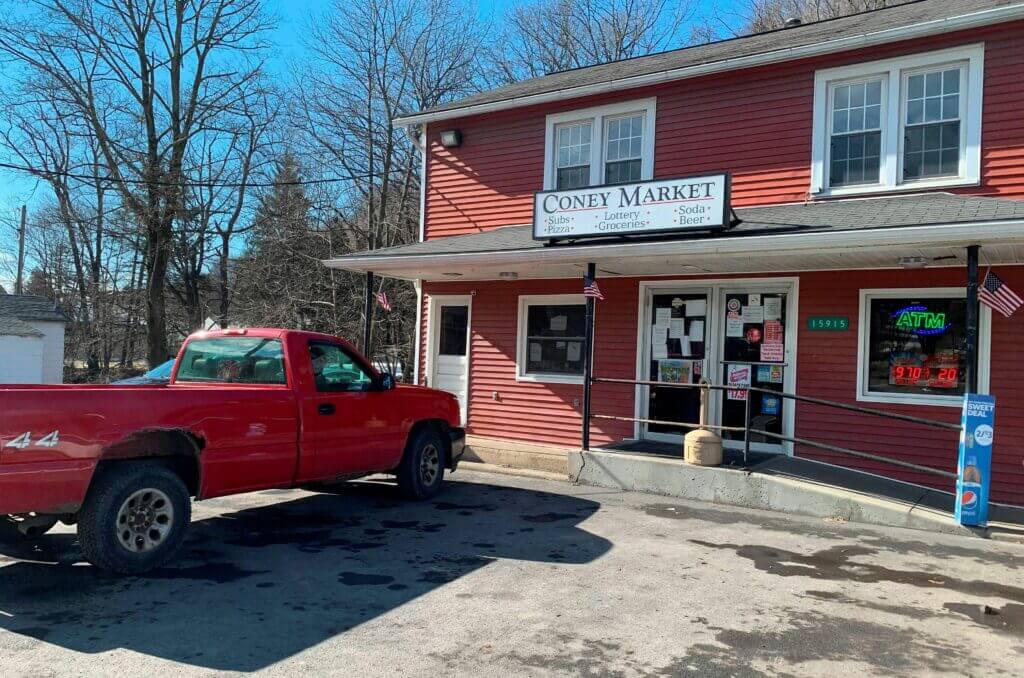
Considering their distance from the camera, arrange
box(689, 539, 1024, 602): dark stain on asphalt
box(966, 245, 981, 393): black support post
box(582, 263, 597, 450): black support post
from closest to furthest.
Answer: box(689, 539, 1024, 602): dark stain on asphalt, box(966, 245, 981, 393): black support post, box(582, 263, 597, 450): black support post

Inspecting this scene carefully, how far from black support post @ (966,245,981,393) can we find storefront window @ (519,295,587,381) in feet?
17.9

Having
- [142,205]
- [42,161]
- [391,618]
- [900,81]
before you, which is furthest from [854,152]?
[42,161]

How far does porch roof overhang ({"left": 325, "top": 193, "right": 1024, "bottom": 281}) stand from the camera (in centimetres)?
748

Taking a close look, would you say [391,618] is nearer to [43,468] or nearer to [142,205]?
[43,468]

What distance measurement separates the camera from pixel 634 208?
31.3ft

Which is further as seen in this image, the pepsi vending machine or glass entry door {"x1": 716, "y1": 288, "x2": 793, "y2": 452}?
glass entry door {"x1": 716, "y1": 288, "x2": 793, "y2": 452}

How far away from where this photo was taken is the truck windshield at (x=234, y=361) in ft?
23.0

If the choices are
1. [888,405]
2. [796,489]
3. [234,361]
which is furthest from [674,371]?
[234,361]

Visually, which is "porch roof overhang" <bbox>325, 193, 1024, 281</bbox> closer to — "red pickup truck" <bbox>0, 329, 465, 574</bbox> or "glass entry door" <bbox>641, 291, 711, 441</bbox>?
"glass entry door" <bbox>641, 291, 711, 441</bbox>

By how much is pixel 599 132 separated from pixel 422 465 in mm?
6355

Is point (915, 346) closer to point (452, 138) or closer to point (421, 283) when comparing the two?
point (421, 283)

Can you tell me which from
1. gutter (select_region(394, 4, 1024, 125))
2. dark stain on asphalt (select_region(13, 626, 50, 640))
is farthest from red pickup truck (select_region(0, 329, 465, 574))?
gutter (select_region(394, 4, 1024, 125))

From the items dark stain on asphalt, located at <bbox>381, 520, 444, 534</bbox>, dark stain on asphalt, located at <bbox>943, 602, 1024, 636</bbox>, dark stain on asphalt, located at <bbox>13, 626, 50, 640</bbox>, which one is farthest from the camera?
dark stain on asphalt, located at <bbox>381, 520, 444, 534</bbox>

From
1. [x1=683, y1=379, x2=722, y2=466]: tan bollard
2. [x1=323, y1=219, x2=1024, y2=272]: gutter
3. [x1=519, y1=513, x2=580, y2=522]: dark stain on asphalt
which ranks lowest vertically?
[x1=519, y1=513, x2=580, y2=522]: dark stain on asphalt
